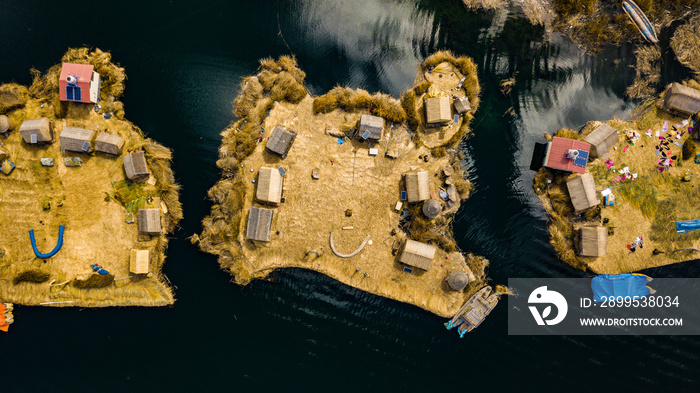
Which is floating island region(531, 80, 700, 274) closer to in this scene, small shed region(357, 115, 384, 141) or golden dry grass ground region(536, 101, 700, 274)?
golden dry grass ground region(536, 101, 700, 274)

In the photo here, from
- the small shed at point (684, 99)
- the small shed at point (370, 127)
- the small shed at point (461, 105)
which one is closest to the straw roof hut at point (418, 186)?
the small shed at point (370, 127)

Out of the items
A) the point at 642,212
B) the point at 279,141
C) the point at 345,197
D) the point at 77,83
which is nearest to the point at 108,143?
the point at 77,83

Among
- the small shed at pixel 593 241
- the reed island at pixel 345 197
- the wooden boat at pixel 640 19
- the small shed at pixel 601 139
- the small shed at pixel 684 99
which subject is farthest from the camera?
the wooden boat at pixel 640 19

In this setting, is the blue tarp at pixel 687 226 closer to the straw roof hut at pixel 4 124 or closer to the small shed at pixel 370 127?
the small shed at pixel 370 127

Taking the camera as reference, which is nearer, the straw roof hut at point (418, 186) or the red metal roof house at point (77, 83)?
the red metal roof house at point (77, 83)

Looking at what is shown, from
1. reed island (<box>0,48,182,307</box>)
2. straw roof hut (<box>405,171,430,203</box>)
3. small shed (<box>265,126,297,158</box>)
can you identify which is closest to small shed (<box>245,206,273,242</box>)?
small shed (<box>265,126,297,158</box>)

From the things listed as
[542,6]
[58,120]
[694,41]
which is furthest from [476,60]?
[58,120]

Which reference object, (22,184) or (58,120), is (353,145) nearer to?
(58,120)
